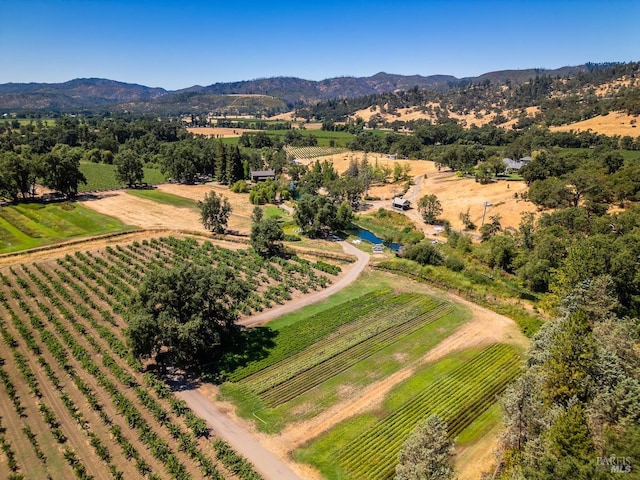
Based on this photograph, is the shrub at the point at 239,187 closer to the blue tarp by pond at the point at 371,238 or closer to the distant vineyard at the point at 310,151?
the blue tarp by pond at the point at 371,238

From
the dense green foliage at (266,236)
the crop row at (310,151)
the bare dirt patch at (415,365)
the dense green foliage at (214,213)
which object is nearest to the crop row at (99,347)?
the bare dirt patch at (415,365)

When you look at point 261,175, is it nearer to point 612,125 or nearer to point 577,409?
point 577,409

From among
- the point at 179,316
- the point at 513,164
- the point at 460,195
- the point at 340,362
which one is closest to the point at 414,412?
the point at 340,362

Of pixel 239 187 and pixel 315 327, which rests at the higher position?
pixel 239 187

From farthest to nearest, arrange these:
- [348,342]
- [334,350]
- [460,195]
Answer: [460,195] < [348,342] < [334,350]

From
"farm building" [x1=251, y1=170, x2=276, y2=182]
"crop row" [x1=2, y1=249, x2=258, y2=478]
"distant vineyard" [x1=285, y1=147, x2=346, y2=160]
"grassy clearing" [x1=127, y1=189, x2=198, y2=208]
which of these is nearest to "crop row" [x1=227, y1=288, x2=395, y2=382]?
"crop row" [x1=2, y1=249, x2=258, y2=478]

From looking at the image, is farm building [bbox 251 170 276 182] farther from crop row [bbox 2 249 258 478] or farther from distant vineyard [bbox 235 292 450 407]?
distant vineyard [bbox 235 292 450 407]

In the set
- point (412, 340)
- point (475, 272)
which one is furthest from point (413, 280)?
point (412, 340)
